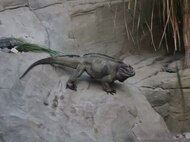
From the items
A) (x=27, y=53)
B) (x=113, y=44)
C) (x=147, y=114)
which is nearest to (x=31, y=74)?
(x=27, y=53)

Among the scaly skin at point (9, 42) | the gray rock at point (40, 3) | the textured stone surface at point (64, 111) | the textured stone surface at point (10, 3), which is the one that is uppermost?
the textured stone surface at point (10, 3)

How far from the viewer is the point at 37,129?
258 centimetres

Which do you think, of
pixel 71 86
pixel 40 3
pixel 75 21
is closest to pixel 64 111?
pixel 71 86

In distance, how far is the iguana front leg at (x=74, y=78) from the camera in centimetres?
282

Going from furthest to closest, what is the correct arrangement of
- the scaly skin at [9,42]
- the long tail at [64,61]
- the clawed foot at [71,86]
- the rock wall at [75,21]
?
the rock wall at [75,21] → the scaly skin at [9,42] → the long tail at [64,61] → the clawed foot at [71,86]

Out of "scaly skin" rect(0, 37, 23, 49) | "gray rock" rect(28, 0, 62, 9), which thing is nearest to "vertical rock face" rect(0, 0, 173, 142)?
"scaly skin" rect(0, 37, 23, 49)

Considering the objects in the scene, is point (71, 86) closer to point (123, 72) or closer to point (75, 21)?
point (123, 72)

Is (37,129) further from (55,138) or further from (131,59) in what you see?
(131,59)

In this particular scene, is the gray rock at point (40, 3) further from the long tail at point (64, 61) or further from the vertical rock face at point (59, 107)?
the long tail at point (64, 61)

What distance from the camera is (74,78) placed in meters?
2.83

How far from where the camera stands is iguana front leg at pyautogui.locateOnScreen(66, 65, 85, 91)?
2824 mm

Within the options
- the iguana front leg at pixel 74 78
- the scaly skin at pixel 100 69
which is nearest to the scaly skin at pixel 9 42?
the scaly skin at pixel 100 69

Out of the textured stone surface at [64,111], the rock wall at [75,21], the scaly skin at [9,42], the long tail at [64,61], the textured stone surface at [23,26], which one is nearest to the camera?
the textured stone surface at [64,111]

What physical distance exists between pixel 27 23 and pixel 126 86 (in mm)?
922
